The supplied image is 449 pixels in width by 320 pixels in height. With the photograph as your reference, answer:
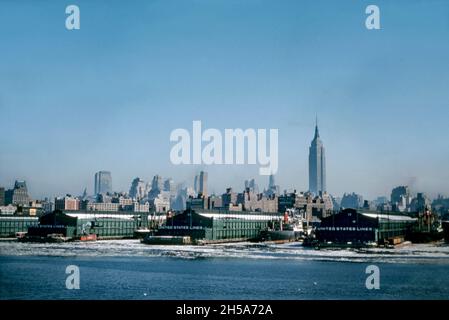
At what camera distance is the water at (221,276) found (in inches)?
1524

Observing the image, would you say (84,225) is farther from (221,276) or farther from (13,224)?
(221,276)

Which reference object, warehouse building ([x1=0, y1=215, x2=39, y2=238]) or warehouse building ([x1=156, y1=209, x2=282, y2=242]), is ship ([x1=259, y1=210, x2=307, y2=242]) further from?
warehouse building ([x1=0, y1=215, x2=39, y2=238])

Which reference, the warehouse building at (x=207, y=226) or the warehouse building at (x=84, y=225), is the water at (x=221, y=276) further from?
the warehouse building at (x=84, y=225)

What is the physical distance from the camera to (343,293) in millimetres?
39500

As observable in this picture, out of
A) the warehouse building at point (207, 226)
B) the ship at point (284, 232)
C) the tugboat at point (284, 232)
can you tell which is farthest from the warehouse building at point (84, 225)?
the tugboat at point (284, 232)

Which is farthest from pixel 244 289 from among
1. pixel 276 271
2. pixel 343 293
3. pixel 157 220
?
pixel 157 220

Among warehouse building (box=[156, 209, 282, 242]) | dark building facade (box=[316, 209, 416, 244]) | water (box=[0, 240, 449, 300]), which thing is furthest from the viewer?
warehouse building (box=[156, 209, 282, 242])

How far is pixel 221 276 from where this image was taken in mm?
47281

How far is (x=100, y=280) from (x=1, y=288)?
7.18 m

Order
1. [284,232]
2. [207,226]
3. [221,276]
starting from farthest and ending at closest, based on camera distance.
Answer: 1. [284,232]
2. [207,226]
3. [221,276]

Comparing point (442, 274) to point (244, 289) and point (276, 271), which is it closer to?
point (276, 271)

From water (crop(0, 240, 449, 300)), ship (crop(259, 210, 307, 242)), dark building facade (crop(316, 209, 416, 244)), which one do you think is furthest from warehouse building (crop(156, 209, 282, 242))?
water (crop(0, 240, 449, 300))

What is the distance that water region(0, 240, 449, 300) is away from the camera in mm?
38719

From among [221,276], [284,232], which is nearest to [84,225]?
[284,232]
